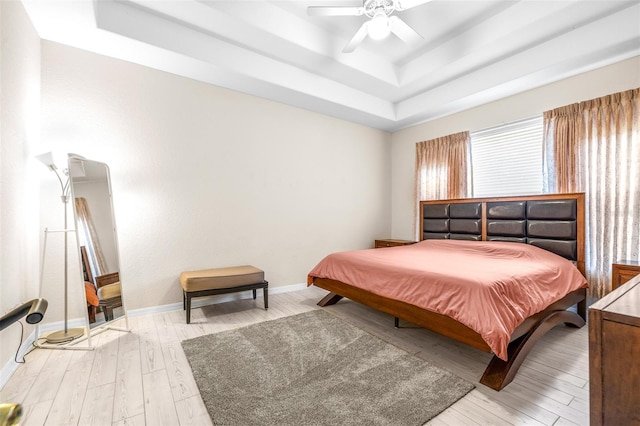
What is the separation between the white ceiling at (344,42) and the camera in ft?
8.62

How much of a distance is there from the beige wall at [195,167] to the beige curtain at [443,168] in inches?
52.7

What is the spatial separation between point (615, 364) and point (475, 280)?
93 cm

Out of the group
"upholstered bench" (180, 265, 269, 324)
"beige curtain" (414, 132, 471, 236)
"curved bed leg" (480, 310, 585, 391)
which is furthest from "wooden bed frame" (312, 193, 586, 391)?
"upholstered bench" (180, 265, 269, 324)

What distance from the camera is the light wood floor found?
1549 mm

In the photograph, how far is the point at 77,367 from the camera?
2.04m

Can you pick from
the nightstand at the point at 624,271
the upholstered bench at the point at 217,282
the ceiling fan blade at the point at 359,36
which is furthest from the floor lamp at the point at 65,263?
the nightstand at the point at 624,271

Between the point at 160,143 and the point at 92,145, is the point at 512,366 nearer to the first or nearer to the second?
the point at 160,143

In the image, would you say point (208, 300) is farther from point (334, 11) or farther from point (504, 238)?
point (504, 238)

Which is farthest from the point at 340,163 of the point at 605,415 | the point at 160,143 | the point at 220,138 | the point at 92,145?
the point at 605,415

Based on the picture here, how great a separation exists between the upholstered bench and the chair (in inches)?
23.5

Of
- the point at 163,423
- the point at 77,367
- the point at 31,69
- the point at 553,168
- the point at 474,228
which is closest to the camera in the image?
the point at 163,423

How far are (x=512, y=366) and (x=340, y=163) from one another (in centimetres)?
371

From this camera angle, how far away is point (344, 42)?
3539 mm

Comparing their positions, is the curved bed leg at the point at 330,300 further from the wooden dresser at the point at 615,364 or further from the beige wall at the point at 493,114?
the wooden dresser at the point at 615,364
